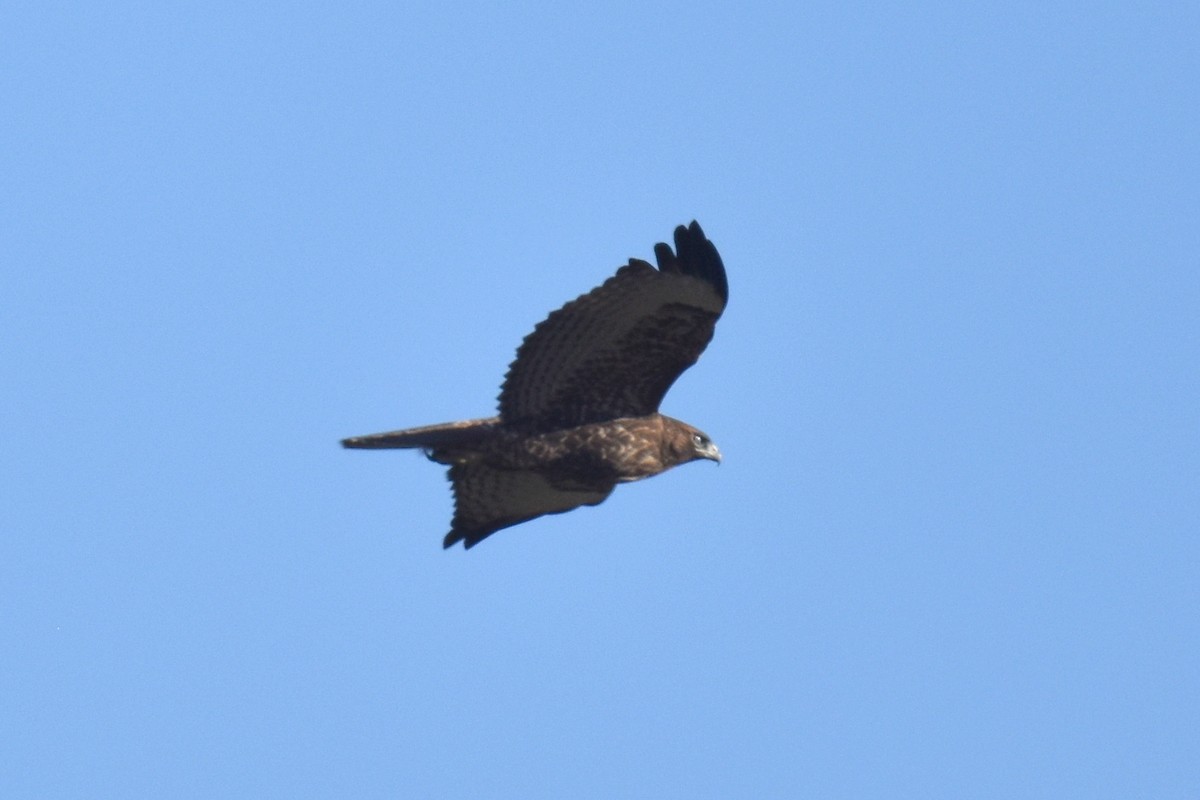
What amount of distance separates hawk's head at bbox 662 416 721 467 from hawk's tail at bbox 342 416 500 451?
1.23 metres

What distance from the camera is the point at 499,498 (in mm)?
15570

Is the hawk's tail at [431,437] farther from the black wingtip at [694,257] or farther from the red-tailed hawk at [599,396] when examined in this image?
the black wingtip at [694,257]

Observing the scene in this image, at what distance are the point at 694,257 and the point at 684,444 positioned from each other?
1605 mm

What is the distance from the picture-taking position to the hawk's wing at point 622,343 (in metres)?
14.0

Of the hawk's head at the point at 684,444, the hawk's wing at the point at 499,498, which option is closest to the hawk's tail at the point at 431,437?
the hawk's wing at the point at 499,498

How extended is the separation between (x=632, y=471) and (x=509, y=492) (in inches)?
42.2

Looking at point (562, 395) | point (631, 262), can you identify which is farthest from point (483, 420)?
point (631, 262)

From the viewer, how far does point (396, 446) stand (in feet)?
47.2

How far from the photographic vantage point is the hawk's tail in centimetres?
1420

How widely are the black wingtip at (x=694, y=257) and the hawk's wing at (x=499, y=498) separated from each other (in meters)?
1.87

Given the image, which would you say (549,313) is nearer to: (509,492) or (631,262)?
(631,262)

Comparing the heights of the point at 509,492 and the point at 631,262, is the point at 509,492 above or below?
below

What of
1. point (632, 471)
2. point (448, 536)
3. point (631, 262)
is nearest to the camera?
point (631, 262)

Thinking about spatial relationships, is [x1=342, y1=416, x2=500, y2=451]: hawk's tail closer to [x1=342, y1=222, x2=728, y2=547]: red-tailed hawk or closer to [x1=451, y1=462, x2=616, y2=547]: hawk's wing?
[x1=342, y1=222, x2=728, y2=547]: red-tailed hawk
